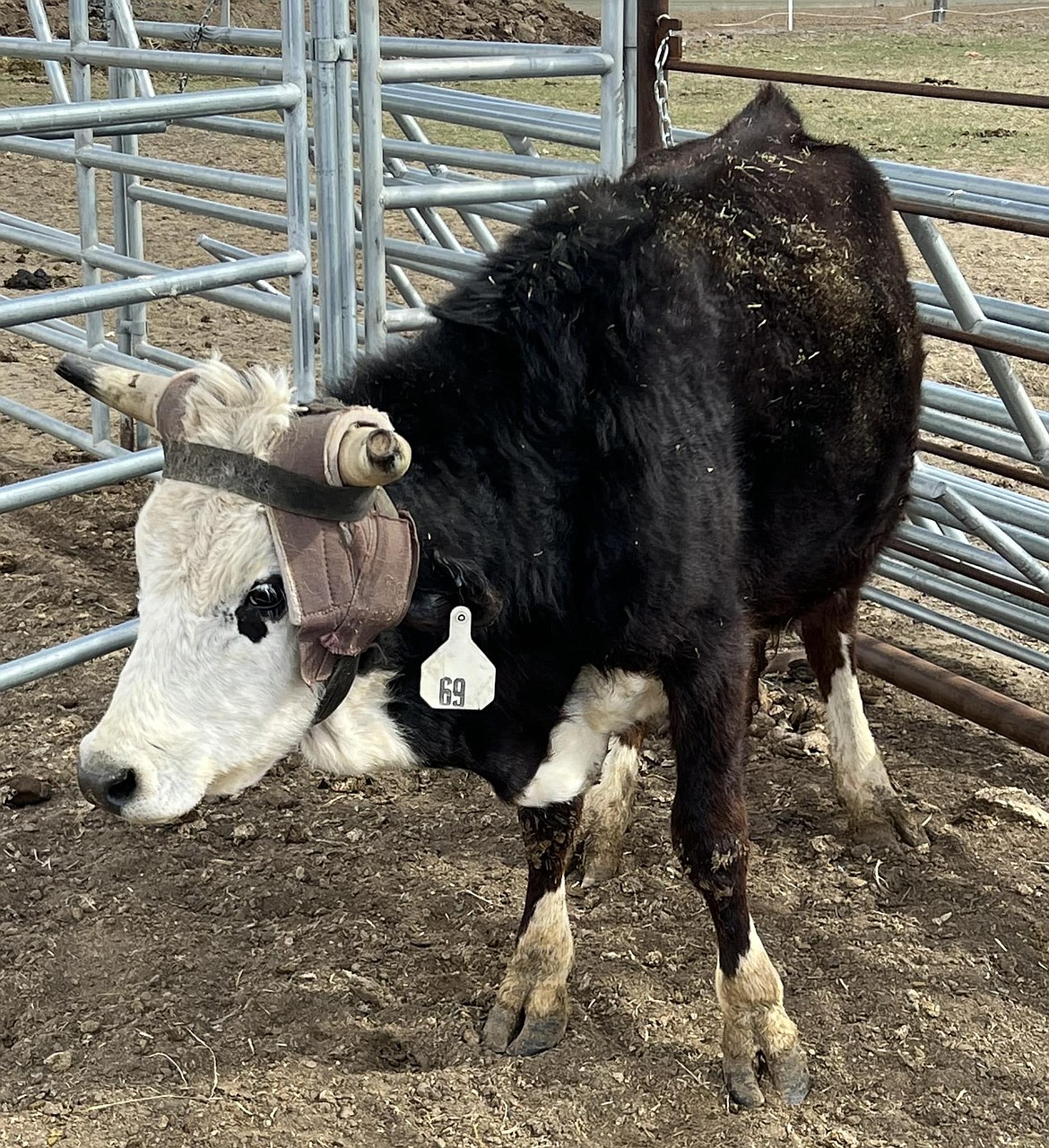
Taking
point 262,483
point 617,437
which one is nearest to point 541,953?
point 617,437

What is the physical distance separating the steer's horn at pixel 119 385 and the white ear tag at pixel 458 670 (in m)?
0.65

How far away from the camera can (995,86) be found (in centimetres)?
1493

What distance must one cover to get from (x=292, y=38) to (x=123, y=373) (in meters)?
1.38

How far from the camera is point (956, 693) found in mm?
4031

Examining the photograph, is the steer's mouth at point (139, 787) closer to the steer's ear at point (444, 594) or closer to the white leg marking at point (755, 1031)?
the steer's ear at point (444, 594)

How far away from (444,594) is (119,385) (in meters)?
0.68

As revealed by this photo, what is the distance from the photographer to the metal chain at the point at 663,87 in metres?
4.05

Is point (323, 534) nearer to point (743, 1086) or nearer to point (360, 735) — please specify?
point (360, 735)

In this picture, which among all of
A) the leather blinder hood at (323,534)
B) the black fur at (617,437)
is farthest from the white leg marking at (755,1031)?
the leather blinder hood at (323,534)

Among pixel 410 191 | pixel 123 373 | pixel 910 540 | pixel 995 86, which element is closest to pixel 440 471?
pixel 123 373

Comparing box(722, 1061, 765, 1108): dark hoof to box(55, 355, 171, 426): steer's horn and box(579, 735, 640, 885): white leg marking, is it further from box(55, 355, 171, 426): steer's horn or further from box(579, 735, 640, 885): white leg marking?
box(55, 355, 171, 426): steer's horn

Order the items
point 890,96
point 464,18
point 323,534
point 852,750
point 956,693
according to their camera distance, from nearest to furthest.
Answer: point 323,534 < point 852,750 < point 956,693 < point 890,96 < point 464,18

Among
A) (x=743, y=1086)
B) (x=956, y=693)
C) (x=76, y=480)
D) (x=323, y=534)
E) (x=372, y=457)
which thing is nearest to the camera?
(x=372, y=457)

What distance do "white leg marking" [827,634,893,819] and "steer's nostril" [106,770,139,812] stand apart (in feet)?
6.77
